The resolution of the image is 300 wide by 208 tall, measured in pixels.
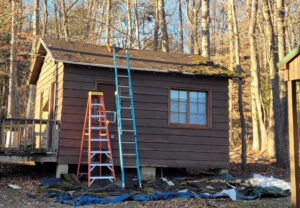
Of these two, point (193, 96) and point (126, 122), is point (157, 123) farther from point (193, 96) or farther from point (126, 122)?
point (193, 96)

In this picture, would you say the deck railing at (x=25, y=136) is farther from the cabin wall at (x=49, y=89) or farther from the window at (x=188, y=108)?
the window at (x=188, y=108)

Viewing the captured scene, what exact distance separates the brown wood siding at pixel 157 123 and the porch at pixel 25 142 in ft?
0.96

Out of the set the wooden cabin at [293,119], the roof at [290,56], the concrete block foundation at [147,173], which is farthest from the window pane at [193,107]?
the wooden cabin at [293,119]

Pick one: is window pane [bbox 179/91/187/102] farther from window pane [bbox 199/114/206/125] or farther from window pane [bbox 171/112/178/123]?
window pane [bbox 199/114/206/125]

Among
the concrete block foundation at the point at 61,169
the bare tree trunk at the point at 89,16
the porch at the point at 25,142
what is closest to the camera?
the porch at the point at 25,142

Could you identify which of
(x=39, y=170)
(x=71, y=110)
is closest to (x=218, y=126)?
(x=71, y=110)

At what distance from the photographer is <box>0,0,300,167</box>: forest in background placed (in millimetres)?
22766

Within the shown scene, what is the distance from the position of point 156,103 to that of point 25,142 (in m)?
4.29

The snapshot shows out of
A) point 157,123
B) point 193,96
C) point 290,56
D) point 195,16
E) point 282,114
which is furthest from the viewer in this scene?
point 195,16

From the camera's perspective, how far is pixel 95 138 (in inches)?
502

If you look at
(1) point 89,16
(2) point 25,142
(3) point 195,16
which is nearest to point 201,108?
(2) point 25,142

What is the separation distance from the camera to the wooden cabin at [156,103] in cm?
1263

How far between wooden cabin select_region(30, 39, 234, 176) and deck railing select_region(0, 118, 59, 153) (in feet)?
0.82

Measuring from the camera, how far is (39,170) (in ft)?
47.0
